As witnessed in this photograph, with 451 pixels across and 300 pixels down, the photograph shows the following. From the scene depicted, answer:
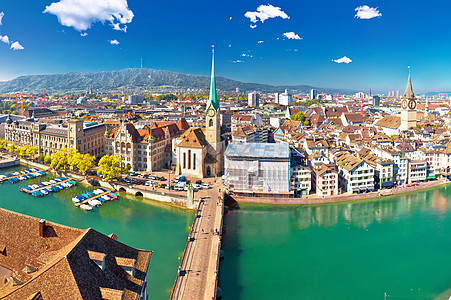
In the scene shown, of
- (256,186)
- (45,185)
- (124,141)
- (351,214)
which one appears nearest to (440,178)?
(351,214)

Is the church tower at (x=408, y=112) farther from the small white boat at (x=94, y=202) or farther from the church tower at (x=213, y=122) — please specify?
the small white boat at (x=94, y=202)

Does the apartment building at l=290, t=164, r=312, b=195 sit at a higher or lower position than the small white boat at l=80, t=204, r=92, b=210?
higher

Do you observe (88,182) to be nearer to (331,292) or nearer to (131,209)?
(131,209)

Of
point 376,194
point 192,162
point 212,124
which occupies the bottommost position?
point 376,194

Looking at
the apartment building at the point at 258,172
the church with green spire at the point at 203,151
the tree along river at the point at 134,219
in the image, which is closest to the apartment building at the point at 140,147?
the church with green spire at the point at 203,151

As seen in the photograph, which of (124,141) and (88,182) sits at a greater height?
(124,141)

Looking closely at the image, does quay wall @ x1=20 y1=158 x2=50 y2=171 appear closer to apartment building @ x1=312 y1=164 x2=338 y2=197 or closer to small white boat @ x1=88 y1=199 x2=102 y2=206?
small white boat @ x1=88 y1=199 x2=102 y2=206

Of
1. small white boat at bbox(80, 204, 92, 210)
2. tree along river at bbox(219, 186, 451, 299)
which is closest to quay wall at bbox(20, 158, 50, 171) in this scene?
small white boat at bbox(80, 204, 92, 210)
